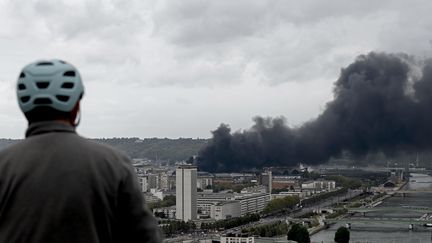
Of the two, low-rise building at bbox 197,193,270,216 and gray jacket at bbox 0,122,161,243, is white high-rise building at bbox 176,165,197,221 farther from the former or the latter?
gray jacket at bbox 0,122,161,243

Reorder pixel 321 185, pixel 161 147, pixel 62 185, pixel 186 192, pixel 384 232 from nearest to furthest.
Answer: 1. pixel 62 185
2. pixel 384 232
3. pixel 186 192
4. pixel 321 185
5. pixel 161 147

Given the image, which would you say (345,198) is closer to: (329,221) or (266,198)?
(266,198)

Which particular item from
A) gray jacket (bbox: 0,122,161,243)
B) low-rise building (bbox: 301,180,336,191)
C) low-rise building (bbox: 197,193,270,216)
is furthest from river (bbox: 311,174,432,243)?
gray jacket (bbox: 0,122,161,243)

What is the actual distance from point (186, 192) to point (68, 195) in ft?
59.9

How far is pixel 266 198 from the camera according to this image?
24766 mm

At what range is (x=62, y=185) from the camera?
59cm

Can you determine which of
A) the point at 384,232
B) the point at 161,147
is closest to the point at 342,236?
the point at 384,232

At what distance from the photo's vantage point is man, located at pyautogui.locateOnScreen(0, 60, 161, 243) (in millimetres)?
590

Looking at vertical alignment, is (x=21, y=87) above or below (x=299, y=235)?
above

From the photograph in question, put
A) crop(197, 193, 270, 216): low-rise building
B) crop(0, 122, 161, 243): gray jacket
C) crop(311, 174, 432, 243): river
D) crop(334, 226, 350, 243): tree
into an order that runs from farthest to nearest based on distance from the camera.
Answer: crop(197, 193, 270, 216): low-rise building < crop(311, 174, 432, 243): river < crop(334, 226, 350, 243): tree < crop(0, 122, 161, 243): gray jacket

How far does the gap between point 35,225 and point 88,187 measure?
0.17 feet

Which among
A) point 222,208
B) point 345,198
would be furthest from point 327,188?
point 222,208

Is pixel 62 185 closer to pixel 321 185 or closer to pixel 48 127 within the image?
pixel 48 127

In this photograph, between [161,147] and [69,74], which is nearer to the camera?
[69,74]
